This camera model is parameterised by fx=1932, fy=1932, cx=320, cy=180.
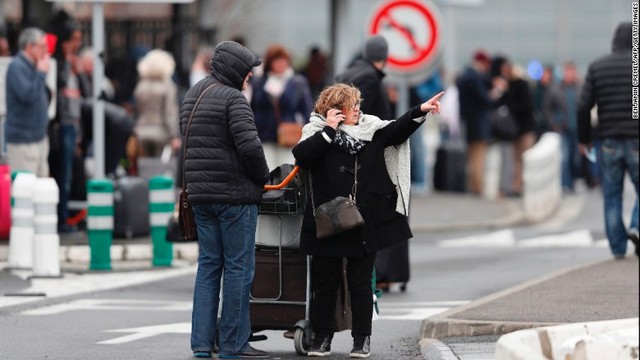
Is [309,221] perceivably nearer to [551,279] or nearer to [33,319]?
[33,319]

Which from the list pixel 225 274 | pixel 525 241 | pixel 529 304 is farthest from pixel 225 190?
pixel 525 241

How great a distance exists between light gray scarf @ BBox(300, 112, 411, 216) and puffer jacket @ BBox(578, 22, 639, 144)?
6015 millimetres

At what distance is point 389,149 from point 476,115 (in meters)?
19.7

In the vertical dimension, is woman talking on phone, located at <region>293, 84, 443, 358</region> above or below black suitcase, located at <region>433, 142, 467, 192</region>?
above

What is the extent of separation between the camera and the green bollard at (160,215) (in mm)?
17391

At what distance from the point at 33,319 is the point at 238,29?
45971 mm

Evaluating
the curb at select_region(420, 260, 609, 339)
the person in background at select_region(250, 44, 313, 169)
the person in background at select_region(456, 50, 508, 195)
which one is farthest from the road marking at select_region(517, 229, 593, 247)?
the curb at select_region(420, 260, 609, 339)

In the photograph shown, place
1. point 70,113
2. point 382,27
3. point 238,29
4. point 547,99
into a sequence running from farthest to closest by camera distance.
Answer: point 238,29
point 547,99
point 382,27
point 70,113

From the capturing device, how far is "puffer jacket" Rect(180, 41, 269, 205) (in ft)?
34.0

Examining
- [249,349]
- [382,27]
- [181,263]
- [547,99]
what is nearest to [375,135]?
[249,349]

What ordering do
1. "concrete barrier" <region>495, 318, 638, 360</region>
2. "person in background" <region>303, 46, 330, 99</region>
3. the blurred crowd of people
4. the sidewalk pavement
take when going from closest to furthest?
"concrete barrier" <region>495, 318, 638, 360</region> → the sidewalk pavement → the blurred crowd of people → "person in background" <region>303, 46, 330, 99</region>

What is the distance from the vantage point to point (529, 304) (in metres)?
12.7

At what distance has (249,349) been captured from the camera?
1065 centimetres

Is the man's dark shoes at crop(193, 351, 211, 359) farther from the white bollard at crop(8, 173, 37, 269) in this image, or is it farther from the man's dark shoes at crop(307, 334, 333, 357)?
the white bollard at crop(8, 173, 37, 269)
